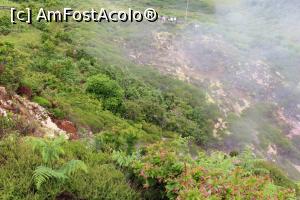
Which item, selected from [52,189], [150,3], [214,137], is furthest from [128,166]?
[150,3]

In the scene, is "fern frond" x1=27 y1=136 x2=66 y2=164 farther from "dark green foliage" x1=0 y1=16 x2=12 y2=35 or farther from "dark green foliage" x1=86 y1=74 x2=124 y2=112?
"dark green foliage" x1=0 y1=16 x2=12 y2=35

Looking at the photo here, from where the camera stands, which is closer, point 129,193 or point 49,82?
point 129,193

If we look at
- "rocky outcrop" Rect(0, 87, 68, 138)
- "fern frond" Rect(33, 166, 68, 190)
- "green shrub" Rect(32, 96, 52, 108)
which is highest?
"fern frond" Rect(33, 166, 68, 190)

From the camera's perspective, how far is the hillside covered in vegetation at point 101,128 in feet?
27.1

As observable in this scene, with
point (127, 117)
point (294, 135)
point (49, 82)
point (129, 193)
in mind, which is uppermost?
point (129, 193)

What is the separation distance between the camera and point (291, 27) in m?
98.5

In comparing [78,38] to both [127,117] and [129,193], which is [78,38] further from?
[129,193]

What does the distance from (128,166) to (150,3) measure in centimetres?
8909

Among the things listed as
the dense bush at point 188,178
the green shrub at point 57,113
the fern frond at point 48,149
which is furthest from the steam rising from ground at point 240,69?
the fern frond at point 48,149

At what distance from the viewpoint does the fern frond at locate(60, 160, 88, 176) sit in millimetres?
8230

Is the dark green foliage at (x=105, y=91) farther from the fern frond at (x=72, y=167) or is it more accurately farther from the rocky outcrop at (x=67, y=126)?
the fern frond at (x=72, y=167)

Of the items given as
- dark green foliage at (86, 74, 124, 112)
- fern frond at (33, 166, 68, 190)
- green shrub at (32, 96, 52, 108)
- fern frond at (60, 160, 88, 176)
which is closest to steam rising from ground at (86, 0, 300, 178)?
dark green foliage at (86, 74, 124, 112)

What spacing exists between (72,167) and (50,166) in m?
0.48

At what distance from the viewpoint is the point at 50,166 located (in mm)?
8547
